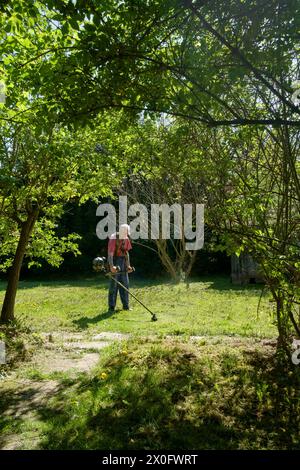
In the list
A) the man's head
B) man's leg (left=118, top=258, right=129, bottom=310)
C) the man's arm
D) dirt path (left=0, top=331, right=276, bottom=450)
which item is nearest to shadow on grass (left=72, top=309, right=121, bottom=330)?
man's leg (left=118, top=258, right=129, bottom=310)

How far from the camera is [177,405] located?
3.90 m

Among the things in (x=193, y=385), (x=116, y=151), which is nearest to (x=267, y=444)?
(x=193, y=385)

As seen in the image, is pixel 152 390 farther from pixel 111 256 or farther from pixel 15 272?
pixel 111 256

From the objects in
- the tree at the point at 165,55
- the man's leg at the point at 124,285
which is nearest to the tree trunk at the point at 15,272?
the man's leg at the point at 124,285

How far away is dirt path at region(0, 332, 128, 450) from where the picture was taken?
350cm

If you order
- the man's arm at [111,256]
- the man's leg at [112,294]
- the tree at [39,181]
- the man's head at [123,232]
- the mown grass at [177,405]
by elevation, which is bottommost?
the mown grass at [177,405]

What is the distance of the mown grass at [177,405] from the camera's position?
3.32m

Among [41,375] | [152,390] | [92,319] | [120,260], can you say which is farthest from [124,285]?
[152,390]

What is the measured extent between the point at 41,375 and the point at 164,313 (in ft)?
13.5

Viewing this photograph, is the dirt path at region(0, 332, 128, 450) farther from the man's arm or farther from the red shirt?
the red shirt

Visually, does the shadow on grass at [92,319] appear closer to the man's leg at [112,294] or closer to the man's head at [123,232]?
the man's leg at [112,294]

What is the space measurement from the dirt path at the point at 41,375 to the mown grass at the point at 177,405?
0.32 ft

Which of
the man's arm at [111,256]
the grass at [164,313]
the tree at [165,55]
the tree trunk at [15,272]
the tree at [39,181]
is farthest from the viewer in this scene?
the man's arm at [111,256]
